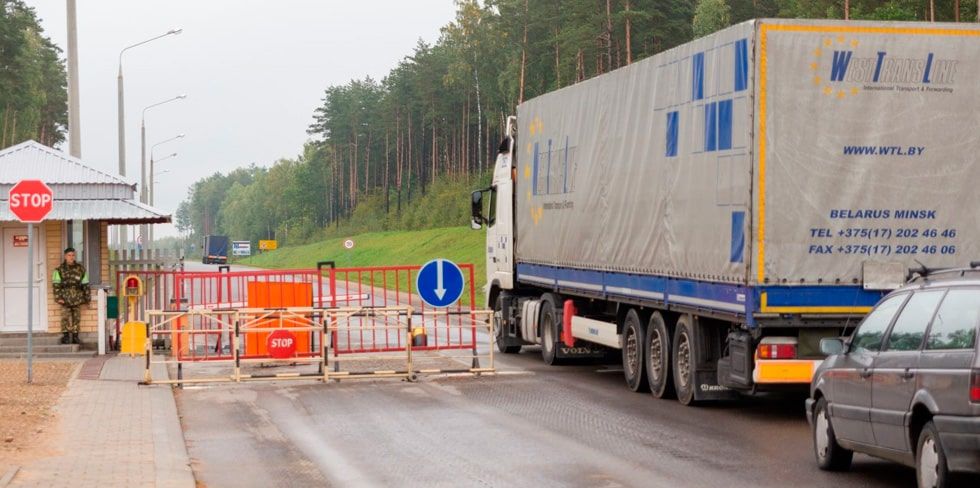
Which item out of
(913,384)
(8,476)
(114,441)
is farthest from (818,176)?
(8,476)

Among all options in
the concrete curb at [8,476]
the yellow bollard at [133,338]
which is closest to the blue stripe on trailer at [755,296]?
the concrete curb at [8,476]

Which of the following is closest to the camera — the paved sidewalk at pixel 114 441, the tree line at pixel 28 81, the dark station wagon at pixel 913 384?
the dark station wagon at pixel 913 384

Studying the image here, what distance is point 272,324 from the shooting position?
72.4 ft

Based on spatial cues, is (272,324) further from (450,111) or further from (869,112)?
(450,111)

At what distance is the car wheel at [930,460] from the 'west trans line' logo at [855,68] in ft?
18.8

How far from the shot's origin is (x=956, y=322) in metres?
9.66

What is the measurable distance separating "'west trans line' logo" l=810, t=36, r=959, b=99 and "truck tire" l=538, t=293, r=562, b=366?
831 cm

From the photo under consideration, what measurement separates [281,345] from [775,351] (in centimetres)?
888

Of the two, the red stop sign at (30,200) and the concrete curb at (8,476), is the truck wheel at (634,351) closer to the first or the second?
the red stop sign at (30,200)

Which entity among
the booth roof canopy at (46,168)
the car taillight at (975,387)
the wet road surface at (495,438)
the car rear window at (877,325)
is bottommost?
the wet road surface at (495,438)

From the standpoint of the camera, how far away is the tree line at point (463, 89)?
6506 cm

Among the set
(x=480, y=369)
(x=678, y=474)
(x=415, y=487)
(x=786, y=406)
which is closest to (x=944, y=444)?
(x=678, y=474)

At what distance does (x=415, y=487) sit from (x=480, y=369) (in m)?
10.0

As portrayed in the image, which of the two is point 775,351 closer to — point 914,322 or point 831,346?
point 831,346
